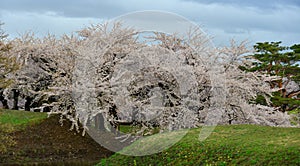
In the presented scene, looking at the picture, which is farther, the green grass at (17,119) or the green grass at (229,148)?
the green grass at (17,119)

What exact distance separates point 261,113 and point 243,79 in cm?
292

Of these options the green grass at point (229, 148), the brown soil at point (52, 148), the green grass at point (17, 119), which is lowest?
the brown soil at point (52, 148)

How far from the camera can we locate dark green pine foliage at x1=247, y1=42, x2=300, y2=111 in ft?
117

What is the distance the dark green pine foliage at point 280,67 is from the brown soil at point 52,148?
14925 mm

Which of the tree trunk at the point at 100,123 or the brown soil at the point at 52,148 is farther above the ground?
the tree trunk at the point at 100,123

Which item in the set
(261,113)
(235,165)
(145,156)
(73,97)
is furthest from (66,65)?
(235,165)

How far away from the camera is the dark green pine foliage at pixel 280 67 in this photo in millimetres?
35537

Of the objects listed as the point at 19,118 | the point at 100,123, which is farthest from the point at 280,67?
the point at 19,118

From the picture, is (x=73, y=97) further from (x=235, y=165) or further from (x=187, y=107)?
(x=235, y=165)

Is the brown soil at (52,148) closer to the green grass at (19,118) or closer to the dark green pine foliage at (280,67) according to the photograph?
the green grass at (19,118)

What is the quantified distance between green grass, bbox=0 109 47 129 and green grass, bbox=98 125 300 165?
34.4 feet

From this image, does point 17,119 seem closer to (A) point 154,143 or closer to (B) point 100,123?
(B) point 100,123

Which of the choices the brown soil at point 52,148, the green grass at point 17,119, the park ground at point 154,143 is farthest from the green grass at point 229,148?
the green grass at point 17,119

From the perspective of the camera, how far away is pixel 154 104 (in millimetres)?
28594
